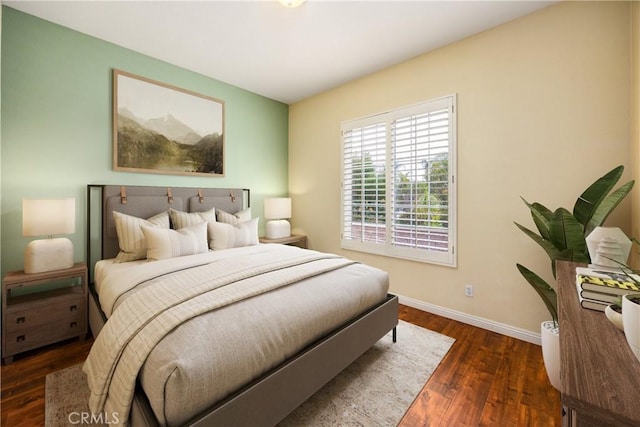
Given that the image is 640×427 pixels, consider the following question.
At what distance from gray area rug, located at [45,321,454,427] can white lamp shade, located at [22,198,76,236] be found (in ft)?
3.52

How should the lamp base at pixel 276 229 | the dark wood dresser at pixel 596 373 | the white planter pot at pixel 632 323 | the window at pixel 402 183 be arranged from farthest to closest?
the lamp base at pixel 276 229 < the window at pixel 402 183 < the white planter pot at pixel 632 323 < the dark wood dresser at pixel 596 373

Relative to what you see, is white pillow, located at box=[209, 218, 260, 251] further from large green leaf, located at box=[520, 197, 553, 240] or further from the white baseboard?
large green leaf, located at box=[520, 197, 553, 240]

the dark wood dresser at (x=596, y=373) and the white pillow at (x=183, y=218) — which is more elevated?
the white pillow at (x=183, y=218)

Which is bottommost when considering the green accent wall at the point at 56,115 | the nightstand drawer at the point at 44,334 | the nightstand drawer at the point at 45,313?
the nightstand drawer at the point at 44,334

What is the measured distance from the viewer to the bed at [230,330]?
41.8 inches

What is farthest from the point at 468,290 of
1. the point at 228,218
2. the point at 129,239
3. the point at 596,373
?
the point at 129,239

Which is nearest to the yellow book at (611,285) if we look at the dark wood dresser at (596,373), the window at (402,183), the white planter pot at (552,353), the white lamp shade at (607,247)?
the dark wood dresser at (596,373)

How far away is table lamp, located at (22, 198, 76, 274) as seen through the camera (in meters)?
2.09

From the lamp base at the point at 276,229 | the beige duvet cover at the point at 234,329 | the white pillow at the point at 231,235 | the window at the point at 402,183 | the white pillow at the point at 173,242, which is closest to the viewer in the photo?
the beige duvet cover at the point at 234,329

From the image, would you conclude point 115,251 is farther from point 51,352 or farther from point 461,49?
point 461,49

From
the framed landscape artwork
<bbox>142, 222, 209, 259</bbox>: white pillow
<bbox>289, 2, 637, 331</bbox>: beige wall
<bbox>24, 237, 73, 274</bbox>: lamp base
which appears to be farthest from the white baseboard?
<bbox>24, 237, 73, 274</bbox>: lamp base

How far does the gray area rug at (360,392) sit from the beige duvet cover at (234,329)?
17.5 inches

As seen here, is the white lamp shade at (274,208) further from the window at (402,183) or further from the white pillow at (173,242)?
the white pillow at (173,242)

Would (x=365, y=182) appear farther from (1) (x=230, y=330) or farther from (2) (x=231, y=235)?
(1) (x=230, y=330)
